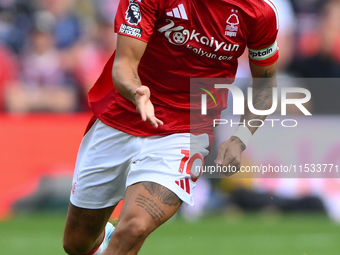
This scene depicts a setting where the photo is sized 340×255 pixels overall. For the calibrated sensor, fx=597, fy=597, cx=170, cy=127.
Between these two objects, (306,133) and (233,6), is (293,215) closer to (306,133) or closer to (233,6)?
(306,133)

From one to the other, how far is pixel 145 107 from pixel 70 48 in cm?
741

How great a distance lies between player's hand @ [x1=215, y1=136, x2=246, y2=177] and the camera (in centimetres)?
417

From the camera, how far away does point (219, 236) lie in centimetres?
774

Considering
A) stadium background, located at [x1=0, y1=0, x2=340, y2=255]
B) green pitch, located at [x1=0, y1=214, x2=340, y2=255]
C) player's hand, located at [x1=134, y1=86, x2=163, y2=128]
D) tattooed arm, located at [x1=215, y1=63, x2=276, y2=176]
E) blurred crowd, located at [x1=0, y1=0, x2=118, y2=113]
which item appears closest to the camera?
player's hand, located at [x1=134, y1=86, x2=163, y2=128]

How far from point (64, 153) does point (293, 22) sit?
194 inches

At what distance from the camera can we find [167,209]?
391 centimetres

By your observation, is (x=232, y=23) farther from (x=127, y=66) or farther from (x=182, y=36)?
(x=127, y=66)

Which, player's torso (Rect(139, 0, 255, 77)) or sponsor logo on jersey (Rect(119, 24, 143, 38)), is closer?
sponsor logo on jersey (Rect(119, 24, 143, 38))

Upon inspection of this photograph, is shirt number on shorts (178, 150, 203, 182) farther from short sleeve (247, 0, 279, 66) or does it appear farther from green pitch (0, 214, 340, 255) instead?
green pitch (0, 214, 340, 255)

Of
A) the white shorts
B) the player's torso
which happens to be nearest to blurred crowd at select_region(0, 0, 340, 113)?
the white shorts

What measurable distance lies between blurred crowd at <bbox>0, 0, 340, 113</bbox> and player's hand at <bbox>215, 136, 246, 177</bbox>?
562cm

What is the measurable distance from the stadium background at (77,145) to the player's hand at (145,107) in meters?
3.69

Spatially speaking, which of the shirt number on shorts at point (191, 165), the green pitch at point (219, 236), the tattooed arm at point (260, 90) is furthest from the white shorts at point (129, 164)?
the green pitch at point (219, 236)

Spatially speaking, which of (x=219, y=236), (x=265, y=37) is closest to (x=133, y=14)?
(x=265, y=37)
